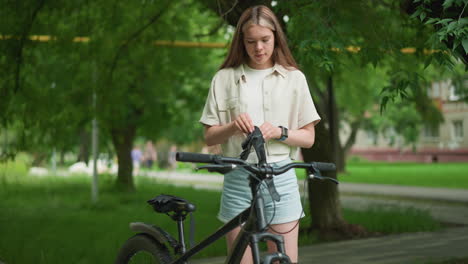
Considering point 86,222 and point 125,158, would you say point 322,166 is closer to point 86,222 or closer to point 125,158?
point 86,222

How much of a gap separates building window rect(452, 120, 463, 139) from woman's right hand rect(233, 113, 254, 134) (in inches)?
2052

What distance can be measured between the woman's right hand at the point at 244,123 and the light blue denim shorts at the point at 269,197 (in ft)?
0.87

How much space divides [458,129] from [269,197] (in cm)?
5281

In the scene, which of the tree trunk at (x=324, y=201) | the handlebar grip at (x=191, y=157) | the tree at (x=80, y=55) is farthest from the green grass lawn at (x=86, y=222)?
the handlebar grip at (x=191, y=157)

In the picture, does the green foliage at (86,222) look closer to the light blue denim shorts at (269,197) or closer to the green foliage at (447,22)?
the green foliage at (447,22)

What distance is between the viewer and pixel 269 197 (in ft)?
9.77

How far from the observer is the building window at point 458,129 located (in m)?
52.4

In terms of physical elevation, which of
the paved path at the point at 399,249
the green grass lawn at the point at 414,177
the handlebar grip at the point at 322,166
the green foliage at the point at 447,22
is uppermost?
the green foliage at the point at 447,22

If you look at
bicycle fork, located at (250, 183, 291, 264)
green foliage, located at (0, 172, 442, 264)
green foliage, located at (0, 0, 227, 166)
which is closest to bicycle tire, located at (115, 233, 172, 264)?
bicycle fork, located at (250, 183, 291, 264)

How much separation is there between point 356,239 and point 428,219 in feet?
5.47

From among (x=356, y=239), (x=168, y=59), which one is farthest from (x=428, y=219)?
(x=168, y=59)

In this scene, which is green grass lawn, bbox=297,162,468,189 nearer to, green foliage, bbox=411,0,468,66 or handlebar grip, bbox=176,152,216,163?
green foliage, bbox=411,0,468,66

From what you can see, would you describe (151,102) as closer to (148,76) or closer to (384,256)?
(148,76)

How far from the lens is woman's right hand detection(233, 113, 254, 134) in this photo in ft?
9.23
